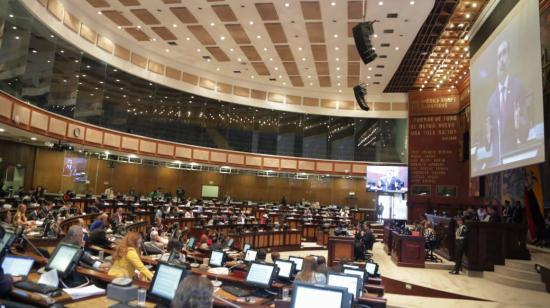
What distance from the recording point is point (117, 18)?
55.0ft

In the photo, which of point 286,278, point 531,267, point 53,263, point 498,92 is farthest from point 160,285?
point 531,267

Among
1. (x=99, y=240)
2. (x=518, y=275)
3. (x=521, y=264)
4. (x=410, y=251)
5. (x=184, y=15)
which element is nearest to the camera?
(x=99, y=240)

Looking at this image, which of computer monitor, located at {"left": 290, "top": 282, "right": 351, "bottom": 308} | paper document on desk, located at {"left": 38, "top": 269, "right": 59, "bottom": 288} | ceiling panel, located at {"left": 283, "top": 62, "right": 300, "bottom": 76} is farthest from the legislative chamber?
ceiling panel, located at {"left": 283, "top": 62, "right": 300, "bottom": 76}

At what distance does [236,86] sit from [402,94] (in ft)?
33.0

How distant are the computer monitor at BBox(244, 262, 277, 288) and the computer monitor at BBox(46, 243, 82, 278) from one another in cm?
183

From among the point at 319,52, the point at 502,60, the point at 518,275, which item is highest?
the point at 319,52

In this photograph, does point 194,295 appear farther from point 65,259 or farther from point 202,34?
point 202,34

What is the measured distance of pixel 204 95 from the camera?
23391mm

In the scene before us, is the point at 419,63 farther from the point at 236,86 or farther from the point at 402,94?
the point at 236,86

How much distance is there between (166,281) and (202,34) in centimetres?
1544

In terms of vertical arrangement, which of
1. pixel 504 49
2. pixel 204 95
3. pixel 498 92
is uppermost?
pixel 204 95

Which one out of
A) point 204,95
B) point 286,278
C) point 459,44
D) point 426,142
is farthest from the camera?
point 204,95

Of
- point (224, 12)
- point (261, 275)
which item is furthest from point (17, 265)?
point (224, 12)

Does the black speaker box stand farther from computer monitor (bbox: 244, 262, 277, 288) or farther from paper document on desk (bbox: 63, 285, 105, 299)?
paper document on desk (bbox: 63, 285, 105, 299)
